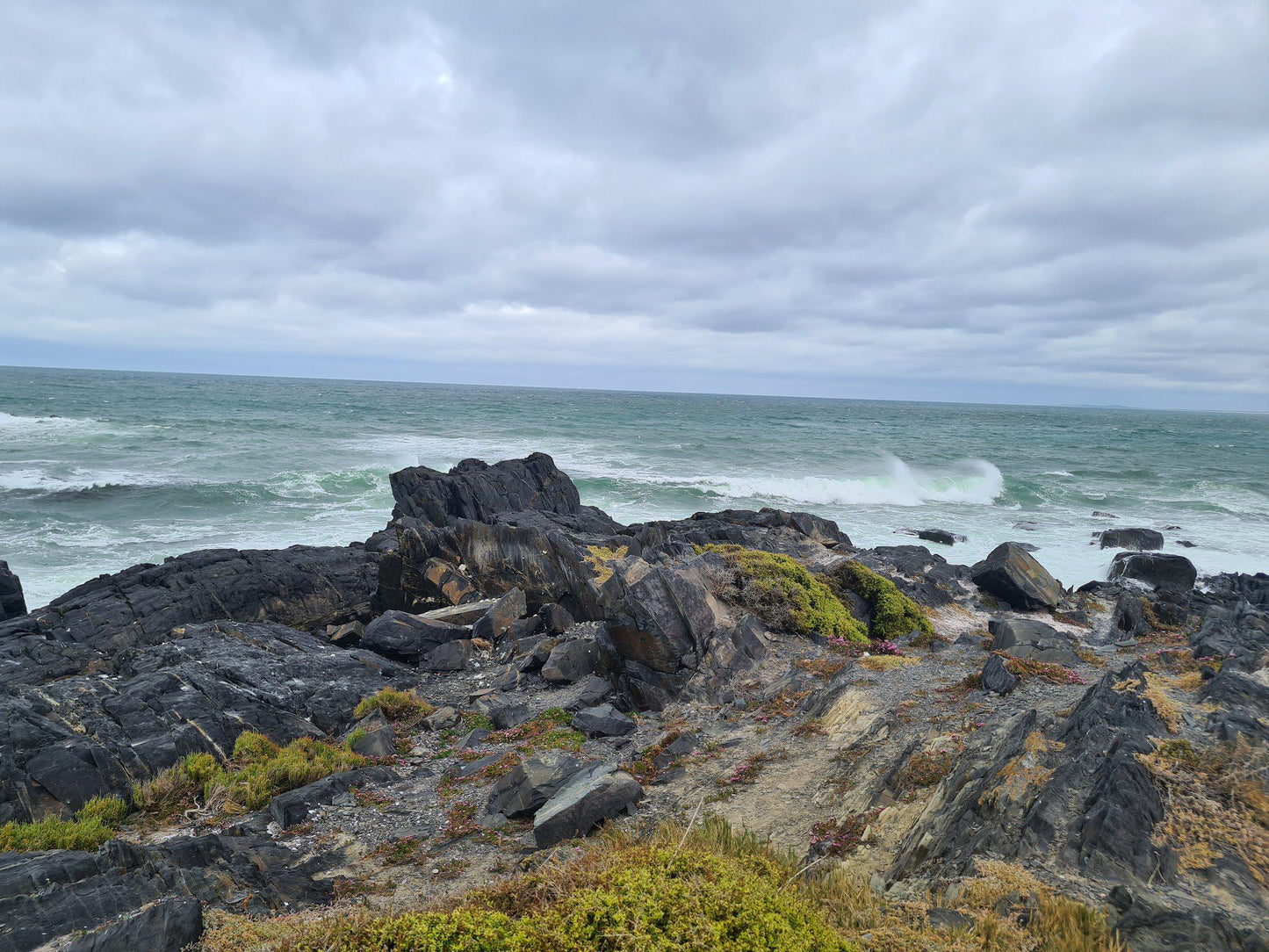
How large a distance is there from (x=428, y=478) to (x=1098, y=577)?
2646 cm

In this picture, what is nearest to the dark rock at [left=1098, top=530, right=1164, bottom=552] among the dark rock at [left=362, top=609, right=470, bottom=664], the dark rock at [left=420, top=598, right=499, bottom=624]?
the dark rock at [left=420, top=598, right=499, bottom=624]

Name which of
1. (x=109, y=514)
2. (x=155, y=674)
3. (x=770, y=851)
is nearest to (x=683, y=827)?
(x=770, y=851)

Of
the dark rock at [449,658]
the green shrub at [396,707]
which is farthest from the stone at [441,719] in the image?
the dark rock at [449,658]

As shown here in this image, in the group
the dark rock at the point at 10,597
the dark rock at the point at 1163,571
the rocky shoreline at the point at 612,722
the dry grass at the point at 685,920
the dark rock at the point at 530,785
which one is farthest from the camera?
the dark rock at the point at 1163,571

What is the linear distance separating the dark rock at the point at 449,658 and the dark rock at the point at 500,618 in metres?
0.84

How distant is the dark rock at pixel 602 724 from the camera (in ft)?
35.1

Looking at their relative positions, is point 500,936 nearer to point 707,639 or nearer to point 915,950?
point 915,950

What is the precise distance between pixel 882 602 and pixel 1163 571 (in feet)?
42.0

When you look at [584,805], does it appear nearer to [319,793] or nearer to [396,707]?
[319,793]

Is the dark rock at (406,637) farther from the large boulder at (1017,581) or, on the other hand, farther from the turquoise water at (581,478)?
the large boulder at (1017,581)

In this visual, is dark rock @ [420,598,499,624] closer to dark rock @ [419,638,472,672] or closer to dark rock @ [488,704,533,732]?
dark rock @ [419,638,472,672]

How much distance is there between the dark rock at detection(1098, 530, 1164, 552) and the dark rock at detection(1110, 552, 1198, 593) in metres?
7.87

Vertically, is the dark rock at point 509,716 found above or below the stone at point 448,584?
below

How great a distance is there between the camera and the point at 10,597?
16250 millimetres
